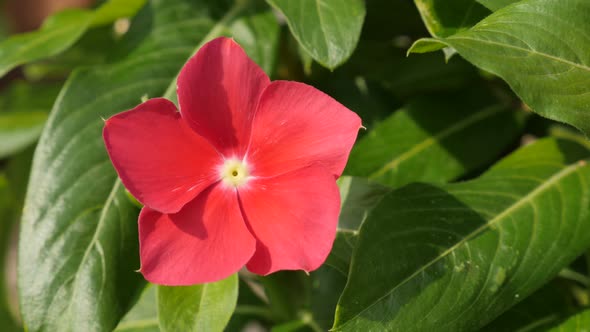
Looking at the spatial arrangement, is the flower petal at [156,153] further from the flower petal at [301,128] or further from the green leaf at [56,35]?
the green leaf at [56,35]

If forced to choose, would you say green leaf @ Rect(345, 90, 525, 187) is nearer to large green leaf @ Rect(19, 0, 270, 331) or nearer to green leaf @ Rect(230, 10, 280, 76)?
green leaf @ Rect(230, 10, 280, 76)

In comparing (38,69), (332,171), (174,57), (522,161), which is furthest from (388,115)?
(38,69)

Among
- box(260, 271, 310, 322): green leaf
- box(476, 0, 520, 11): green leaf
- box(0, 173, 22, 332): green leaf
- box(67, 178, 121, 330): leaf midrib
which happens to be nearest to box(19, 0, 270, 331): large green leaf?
box(67, 178, 121, 330): leaf midrib

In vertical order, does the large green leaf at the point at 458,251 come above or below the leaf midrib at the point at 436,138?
above

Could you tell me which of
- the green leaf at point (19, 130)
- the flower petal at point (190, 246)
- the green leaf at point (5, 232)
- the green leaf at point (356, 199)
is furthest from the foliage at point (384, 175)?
the green leaf at point (5, 232)

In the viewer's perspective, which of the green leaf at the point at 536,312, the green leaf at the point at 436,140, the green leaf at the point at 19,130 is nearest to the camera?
the green leaf at the point at 536,312
